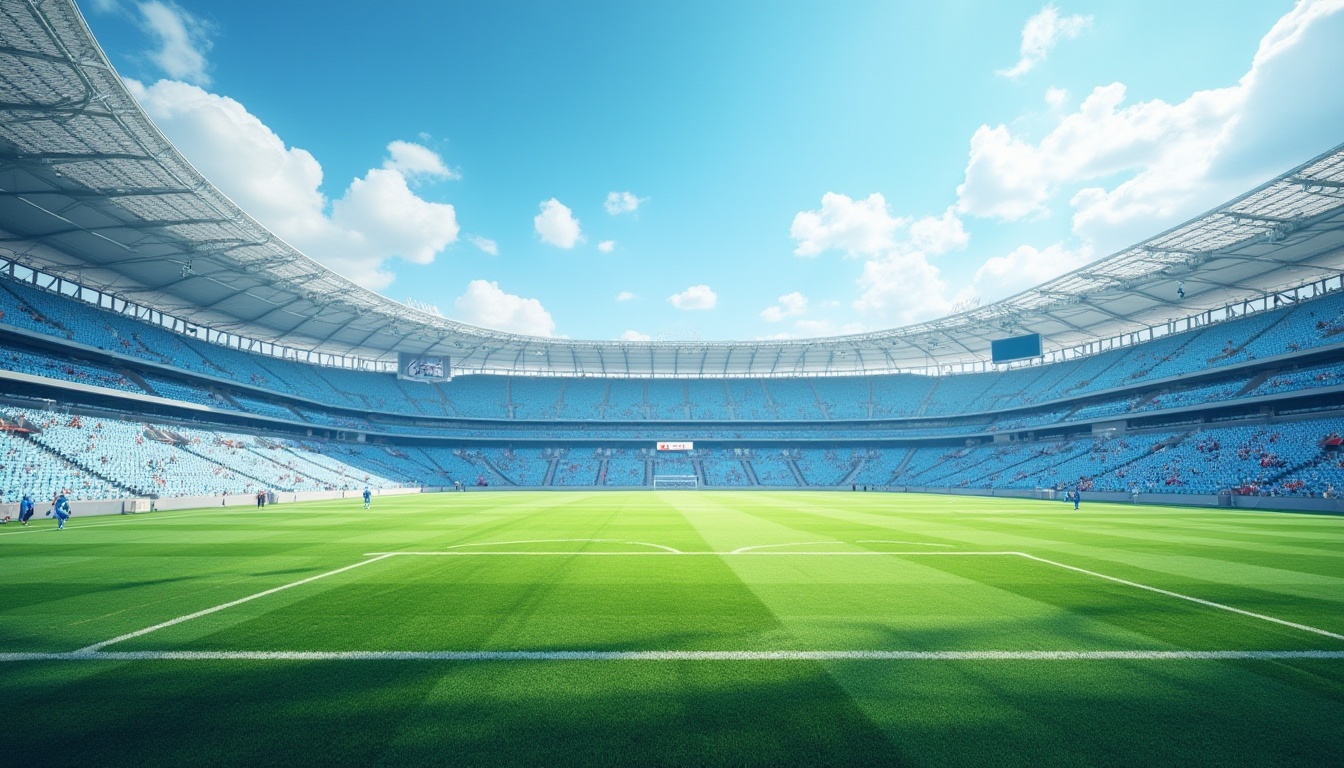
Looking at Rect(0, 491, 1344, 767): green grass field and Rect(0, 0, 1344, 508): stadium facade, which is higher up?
Rect(0, 0, 1344, 508): stadium facade

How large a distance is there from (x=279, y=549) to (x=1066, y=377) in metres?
68.5

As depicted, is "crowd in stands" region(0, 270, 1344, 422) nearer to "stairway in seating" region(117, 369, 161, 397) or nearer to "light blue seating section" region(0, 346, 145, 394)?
"light blue seating section" region(0, 346, 145, 394)

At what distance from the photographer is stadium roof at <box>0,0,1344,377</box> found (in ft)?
64.2

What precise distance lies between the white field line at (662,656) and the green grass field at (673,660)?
4cm

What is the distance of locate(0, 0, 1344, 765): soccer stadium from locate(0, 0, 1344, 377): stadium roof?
0.78 ft

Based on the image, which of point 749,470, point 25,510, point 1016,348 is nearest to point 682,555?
point 25,510

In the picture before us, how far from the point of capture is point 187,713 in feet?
15.0

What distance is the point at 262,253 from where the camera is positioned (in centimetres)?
3350

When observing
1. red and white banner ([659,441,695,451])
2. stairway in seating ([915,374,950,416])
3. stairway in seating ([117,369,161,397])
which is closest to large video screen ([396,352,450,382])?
stairway in seating ([117,369,161,397])

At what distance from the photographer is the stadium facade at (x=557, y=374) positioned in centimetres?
2662

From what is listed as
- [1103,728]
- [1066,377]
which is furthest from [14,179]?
[1066,377]

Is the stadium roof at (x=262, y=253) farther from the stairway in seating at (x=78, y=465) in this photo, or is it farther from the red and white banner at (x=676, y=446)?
the red and white banner at (x=676, y=446)

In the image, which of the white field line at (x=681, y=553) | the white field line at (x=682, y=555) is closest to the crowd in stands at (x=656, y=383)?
the white field line at (x=681, y=553)

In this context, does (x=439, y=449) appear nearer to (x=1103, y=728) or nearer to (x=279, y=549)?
(x=279, y=549)
